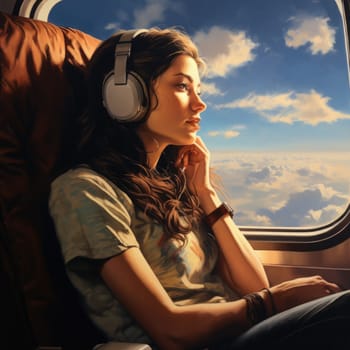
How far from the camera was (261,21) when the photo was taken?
155 cm

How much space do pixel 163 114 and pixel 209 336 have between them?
516mm

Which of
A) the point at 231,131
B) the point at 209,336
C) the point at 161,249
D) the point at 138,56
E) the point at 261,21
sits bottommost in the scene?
the point at 209,336

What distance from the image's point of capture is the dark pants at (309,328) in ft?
3.39

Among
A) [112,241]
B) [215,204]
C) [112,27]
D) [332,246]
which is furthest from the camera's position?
[112,27]

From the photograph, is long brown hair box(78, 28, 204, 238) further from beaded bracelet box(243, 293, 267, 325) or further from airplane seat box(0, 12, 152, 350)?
beaded bracelet box(243, 293, 267, 325)

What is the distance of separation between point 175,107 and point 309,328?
58 centimetres

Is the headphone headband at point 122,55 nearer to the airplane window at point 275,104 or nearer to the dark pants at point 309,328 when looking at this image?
the airplane window at point 275,104

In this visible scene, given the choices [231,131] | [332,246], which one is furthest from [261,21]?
[332,246]

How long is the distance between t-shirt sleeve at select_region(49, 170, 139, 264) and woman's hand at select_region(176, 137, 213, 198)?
289mm

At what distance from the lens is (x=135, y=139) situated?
4.20 ft

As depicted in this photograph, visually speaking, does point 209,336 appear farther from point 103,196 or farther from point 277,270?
point 277,270

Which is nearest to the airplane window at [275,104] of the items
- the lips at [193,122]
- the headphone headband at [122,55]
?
the lips at [193,122]

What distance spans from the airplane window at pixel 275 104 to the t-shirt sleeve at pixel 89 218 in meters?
0.54

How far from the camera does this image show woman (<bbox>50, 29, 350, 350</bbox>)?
1.07 m
